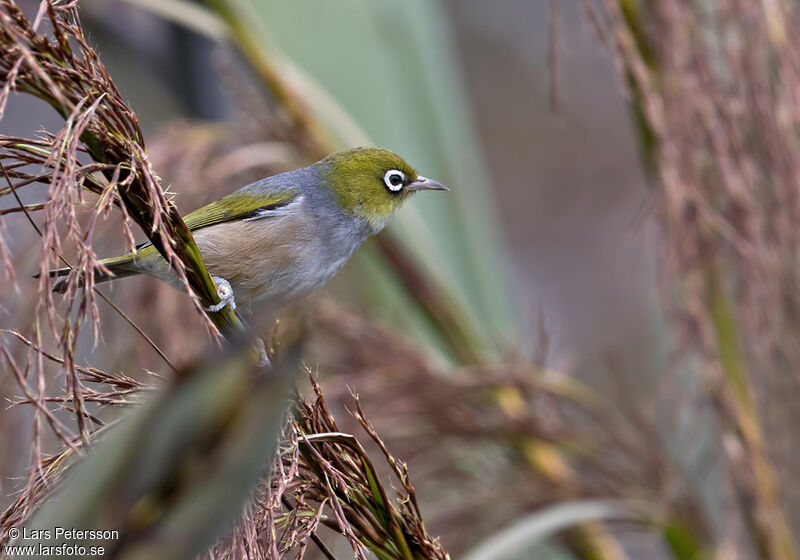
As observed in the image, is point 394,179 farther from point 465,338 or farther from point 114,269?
point 465,338

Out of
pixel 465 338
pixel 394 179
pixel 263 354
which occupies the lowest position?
pixel 465 338

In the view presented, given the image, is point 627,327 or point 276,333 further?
point 627,327

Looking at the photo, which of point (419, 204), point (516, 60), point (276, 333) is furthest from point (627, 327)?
point (276, 333)

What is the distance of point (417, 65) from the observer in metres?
5.66

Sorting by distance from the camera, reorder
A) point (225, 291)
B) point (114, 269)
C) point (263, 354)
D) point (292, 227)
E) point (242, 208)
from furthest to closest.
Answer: point (242, 208) → point (292, 227) → point (114, 269) → point (225, 291) → point (263, 354)

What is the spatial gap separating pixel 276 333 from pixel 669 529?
7.63 ft

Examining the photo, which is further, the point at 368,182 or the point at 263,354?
the point at 368,182

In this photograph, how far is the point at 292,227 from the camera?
2977mm

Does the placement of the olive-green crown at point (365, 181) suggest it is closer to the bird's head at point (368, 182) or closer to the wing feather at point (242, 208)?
the bird's head at point (368, 182)

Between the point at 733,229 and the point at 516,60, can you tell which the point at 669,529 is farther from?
the point at 516,60

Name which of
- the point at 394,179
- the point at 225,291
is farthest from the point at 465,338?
the point at 225,291

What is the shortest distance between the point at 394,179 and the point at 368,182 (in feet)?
0.31

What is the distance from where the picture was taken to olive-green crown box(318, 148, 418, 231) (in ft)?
10.2
